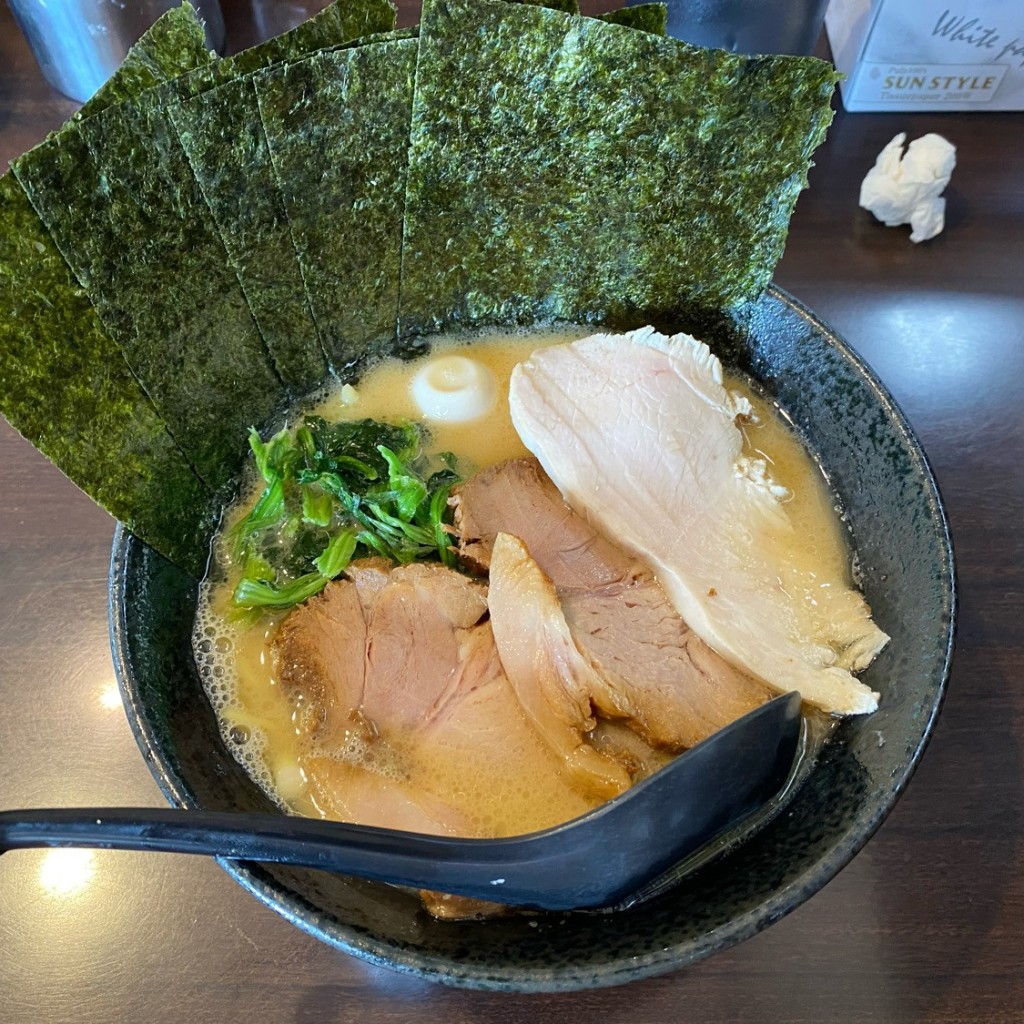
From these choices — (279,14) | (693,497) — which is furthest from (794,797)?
(279,14)

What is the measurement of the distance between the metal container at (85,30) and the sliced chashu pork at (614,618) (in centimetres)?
134

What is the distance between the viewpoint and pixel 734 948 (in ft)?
3.54

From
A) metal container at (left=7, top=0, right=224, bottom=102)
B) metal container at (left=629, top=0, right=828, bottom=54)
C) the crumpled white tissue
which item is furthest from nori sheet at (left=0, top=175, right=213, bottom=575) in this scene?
the crumpled white tissue

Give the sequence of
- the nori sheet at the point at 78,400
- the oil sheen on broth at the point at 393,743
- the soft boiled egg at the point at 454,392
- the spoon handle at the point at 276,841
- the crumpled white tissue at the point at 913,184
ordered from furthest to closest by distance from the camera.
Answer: the crumpled white tissue at the point at 913,184 → the soft boiled egg at the point at 454,392 → the oil sheen on broth at the point at 393,743 → the nori sheet at the point at 78,400 → the spoon handle at the point at 276,841

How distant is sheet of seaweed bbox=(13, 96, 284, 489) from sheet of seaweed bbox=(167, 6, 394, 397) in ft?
0.06

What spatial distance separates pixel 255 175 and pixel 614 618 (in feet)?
2.68

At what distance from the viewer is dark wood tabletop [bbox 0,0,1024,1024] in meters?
1.06

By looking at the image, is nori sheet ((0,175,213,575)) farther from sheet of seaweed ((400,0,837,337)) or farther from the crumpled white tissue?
the crumpled white tissue

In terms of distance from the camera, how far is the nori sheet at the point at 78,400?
0.99m

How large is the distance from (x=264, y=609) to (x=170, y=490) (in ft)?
0.73

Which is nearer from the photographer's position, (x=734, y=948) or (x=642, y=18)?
(x=734, y=948)

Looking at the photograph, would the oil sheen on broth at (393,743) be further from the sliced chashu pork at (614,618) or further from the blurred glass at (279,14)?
the blurred glass at (279,14)

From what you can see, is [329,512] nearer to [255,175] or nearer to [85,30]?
[255,175]

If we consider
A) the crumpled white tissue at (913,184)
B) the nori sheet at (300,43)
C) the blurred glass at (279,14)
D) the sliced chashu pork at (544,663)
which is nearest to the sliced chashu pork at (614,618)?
the sliced chashu pork at (544,663)
